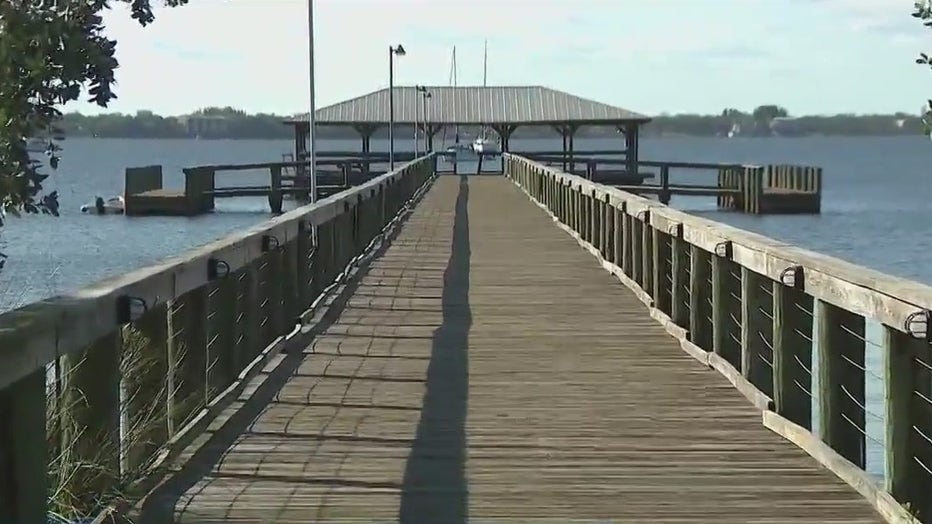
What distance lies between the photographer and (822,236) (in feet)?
155

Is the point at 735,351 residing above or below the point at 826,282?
below

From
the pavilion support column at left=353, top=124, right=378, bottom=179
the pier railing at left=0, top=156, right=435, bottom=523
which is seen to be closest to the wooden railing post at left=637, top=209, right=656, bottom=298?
the pier railing at left=0, top=156, right=435, bottom=523

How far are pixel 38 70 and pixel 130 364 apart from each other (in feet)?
7.73

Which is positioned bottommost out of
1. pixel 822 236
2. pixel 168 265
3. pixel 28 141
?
pixel 822 236

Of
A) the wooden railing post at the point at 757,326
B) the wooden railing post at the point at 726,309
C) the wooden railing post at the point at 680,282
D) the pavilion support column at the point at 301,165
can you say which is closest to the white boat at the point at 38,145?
the wooden railing post at the point at 757,326

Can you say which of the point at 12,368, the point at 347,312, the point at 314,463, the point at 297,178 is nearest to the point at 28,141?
the point at 12,368

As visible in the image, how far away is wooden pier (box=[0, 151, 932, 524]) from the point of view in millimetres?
5316

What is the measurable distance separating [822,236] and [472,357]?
39250mm

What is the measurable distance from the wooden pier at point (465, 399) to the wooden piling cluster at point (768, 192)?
48.4 m

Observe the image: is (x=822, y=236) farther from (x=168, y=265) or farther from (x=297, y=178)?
(x=168, y=265)

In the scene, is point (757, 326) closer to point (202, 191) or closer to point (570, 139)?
point (202, 191)

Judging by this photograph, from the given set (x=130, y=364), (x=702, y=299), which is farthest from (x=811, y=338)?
(x=130, y=364)

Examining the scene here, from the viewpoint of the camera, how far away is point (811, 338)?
6.96 meters

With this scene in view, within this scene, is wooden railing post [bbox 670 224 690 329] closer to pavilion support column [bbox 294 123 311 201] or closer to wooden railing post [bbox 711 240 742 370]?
wooden railing post [bbox 711 240 742 370]
